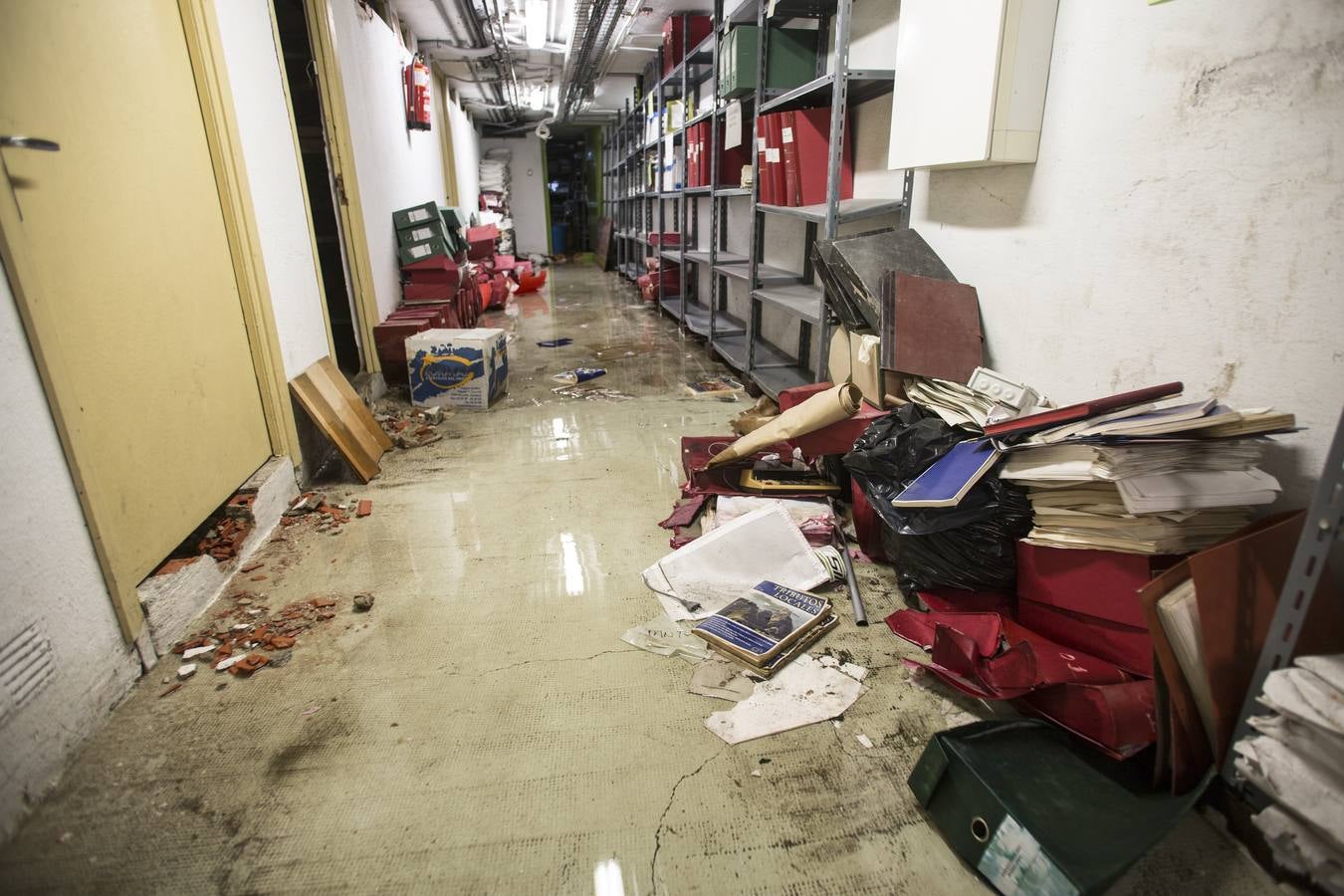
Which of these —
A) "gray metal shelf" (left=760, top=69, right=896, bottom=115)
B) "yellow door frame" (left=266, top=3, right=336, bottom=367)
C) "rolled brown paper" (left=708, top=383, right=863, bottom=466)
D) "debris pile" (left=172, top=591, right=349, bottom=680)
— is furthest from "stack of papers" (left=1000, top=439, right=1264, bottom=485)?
"yellow door frame" (left=266, top=3, right=336, bottom=367)

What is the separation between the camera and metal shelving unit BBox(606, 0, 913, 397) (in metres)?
2.58

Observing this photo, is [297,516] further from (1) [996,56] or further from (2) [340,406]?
(1) [996,56]

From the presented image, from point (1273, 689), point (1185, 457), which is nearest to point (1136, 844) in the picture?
point (1273, 689)

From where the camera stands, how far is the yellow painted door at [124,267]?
1.33 m

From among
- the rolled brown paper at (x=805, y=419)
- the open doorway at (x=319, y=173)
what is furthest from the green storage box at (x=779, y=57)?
the open doorway at (x=319, y=173)

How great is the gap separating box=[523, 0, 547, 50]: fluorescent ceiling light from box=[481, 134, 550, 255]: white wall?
7.14m

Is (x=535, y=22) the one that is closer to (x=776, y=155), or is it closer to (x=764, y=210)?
(x=764, y=210)

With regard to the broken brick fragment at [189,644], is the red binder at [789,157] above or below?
above

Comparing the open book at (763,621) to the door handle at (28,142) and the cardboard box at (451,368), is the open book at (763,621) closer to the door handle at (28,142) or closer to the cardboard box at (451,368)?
the door handle at (28,142)

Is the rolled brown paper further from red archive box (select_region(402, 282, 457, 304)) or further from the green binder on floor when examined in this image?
red archive box (select_region(402, 282, 457, 304))

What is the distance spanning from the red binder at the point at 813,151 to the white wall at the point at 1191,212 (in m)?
1.07

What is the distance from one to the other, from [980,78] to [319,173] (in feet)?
10.9

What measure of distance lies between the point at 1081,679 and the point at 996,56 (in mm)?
1588

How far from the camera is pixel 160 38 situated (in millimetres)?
1856
